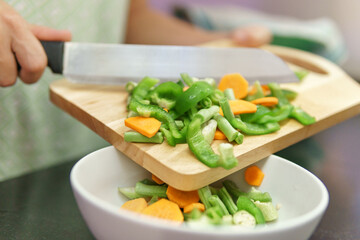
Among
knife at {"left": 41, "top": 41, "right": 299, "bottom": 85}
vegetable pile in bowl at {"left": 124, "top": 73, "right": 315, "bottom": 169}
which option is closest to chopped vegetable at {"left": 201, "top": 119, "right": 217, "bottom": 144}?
vegetable pile in bowl at {"left": 124, "top": 73, "right": 315, "bottom": 169}

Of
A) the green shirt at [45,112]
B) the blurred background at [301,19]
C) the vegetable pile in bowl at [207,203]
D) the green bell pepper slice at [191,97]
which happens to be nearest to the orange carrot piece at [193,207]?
the vegetable pile in bowl at [207,203]

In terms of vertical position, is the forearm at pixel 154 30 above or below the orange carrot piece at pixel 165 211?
below

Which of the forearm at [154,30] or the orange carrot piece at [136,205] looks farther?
the forearm at [154,30]

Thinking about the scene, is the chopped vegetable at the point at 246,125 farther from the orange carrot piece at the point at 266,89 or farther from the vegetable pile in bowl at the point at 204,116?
the orange carrot piece at the point at 266,89

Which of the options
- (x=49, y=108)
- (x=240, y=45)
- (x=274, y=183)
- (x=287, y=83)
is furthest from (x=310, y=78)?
(x=49, y=108)

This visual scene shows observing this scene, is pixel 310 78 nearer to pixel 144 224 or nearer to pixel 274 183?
pixel 274 183

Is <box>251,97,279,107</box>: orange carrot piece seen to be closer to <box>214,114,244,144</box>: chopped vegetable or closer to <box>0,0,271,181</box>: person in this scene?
<box>214,114,244,144</box>: chopped vegetable
